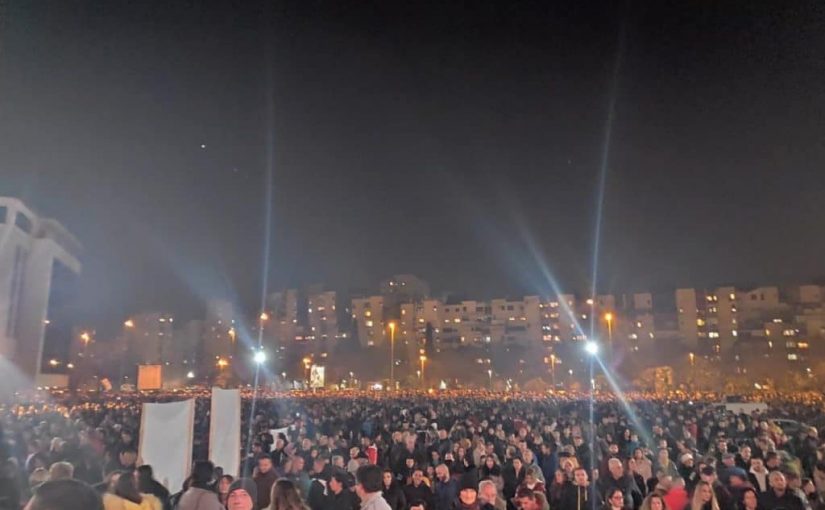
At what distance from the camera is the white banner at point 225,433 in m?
11.8

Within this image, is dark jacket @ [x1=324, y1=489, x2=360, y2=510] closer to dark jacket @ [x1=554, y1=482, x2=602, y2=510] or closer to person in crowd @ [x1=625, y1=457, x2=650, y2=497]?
dark jacket @ [x1=554, y1=482, x2=602, y2=510]

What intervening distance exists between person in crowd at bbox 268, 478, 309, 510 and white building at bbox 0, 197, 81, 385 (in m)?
61.2

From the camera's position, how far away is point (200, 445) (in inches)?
696

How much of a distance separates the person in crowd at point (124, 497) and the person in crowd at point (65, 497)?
120 inches

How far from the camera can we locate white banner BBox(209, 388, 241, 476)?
1184 centimetres

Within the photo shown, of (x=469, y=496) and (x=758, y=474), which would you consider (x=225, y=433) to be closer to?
(x=469, y=496)

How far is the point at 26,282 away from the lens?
66.2m

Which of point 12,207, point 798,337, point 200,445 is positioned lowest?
point 200,445

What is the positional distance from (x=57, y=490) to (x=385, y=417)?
2298 cm

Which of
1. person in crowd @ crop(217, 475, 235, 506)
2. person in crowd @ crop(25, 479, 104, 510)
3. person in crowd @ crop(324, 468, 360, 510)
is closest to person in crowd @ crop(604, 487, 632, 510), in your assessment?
person in crowd @ crop(324, 468, 360, 510)

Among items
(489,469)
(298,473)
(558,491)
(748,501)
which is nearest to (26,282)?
(298,473)

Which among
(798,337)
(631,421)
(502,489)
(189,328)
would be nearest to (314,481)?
(502,489)

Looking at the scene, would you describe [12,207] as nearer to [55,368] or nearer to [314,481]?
[55,368]

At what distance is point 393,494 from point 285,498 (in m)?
3.56
